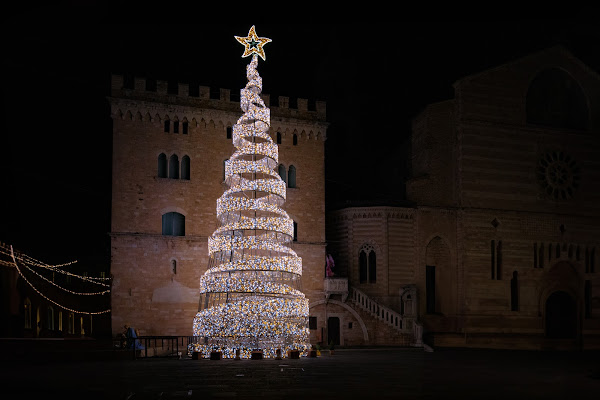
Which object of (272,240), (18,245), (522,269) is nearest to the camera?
(272,240)

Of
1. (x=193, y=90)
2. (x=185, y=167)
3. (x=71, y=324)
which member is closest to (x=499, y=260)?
(x=185, y=167)

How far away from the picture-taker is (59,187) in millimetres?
38344

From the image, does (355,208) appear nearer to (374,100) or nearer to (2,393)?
(374,100)

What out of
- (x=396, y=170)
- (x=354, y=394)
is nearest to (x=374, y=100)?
(x=396, y=170)

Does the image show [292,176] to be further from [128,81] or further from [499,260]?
[499,260]

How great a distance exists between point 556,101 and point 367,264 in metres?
15.4

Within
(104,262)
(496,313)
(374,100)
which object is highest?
(374,100)

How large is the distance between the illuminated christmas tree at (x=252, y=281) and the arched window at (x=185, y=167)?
21.2 feet

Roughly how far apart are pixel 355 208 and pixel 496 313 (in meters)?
9.55

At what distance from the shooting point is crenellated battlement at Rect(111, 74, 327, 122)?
34.9 m

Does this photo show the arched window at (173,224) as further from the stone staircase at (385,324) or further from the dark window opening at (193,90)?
the stone staircase at (385,324)

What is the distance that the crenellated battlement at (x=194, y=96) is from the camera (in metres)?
34.9

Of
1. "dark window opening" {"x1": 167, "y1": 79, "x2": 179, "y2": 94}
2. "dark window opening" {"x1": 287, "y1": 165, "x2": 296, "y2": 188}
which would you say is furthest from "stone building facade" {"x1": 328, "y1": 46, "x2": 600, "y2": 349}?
"dark window opening" {"x1": 167, "y1": 79, "x2": 179, "y2": 94}

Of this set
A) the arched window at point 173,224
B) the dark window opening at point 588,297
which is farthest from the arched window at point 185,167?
the dark window opening at point 588,297
